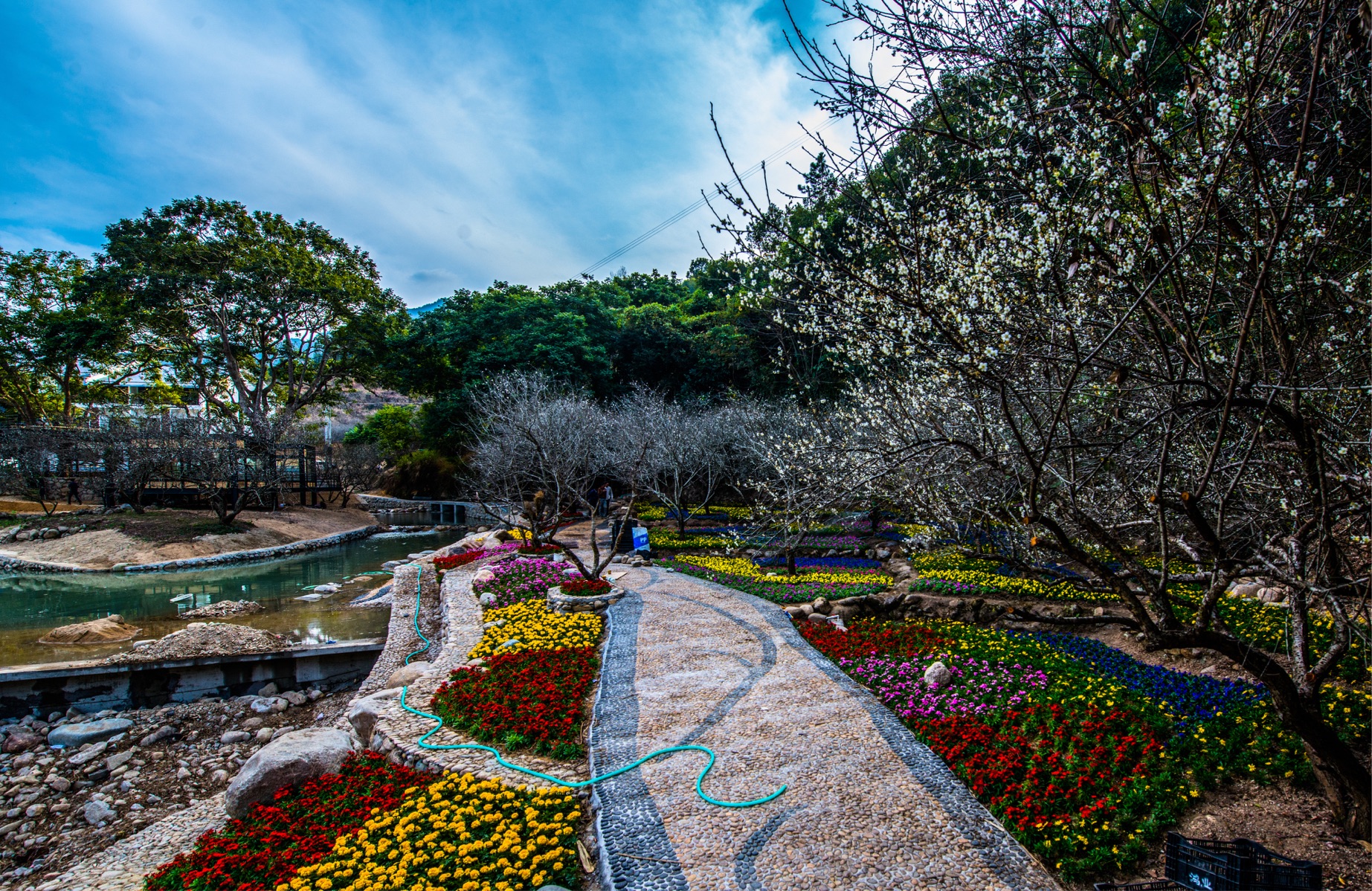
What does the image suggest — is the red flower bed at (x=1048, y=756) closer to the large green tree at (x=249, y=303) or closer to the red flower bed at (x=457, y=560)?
the red flower bed at (x=457, y=560)

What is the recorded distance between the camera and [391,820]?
403cm

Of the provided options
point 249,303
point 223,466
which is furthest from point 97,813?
point 249,303

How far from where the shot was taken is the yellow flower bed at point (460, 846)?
3.36m

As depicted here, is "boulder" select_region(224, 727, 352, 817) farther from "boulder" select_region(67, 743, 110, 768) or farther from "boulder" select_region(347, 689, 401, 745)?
"boulder" select_region(67, 743, 110, 768)

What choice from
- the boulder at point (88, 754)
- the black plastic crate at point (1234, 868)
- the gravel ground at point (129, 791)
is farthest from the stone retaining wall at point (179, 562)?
the black plastic crate at point (1234, 868)

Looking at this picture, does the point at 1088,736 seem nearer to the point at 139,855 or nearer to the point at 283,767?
the point at 283,767

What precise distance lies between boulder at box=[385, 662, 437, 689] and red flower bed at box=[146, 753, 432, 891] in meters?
2.00

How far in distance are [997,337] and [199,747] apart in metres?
9.20

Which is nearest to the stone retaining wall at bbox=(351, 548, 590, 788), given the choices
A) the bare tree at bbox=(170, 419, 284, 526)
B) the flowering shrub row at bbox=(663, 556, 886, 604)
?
the flowering shrub row at bbox=(663, 556, 886, 604)

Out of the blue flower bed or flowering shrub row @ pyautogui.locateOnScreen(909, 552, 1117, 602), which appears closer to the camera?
the blue flower bed

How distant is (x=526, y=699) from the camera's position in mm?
5672

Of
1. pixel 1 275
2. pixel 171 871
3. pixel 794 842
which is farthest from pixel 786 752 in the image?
pixel 1 275

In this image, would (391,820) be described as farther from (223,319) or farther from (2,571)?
(223,319)

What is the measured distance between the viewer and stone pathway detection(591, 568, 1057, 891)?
3.25 metres
